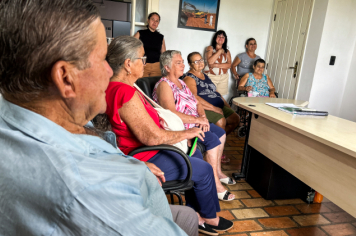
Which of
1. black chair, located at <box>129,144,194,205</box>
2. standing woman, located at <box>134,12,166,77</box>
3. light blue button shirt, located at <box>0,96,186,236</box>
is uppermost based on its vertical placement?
standing woman, located at <box>134,12,166,77</box>

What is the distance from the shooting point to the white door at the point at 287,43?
4160mm

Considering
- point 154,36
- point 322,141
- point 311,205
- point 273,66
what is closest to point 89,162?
point 322,141

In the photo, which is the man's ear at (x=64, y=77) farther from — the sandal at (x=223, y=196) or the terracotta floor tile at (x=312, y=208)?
the terracotta floor tile at (x=312, y=208)

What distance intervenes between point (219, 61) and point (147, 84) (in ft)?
8.99

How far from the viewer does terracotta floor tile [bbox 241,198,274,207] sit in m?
2.05

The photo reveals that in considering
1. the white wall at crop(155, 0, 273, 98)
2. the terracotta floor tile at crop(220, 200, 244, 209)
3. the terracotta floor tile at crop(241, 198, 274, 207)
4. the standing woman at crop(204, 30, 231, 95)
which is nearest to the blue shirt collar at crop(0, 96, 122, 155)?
the terracotta floor tile at crop(220, 200, 244, 209)

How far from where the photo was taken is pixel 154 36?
13.1 feet

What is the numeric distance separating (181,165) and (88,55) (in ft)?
3.36

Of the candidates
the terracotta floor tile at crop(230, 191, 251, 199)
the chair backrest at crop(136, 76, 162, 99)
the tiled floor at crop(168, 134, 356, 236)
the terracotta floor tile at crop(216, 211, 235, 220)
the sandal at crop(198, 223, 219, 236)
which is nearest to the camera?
the sandal at crop(198, 223, 219, 236)

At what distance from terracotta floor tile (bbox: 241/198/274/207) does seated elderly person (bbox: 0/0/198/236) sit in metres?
1.68

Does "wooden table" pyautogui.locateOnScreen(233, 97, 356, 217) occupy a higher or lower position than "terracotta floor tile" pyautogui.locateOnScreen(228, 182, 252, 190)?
higher

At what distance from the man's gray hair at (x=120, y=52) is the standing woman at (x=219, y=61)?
3.11m

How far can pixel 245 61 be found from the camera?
4742 mm

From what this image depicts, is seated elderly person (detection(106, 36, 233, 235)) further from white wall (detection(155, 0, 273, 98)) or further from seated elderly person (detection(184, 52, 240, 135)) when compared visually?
white wall (detection(155, 0, 273, 98))
